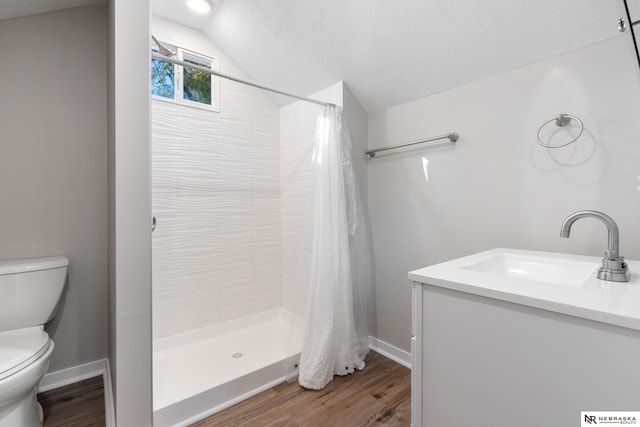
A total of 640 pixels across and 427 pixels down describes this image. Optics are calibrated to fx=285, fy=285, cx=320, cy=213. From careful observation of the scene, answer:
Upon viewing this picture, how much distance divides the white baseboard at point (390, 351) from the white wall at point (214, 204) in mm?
976

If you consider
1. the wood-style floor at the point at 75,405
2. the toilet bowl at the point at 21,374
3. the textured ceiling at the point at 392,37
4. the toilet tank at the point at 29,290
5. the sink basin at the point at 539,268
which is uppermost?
the textured ceiling at the point at 392,37

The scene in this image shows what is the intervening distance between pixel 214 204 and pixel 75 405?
145 cm

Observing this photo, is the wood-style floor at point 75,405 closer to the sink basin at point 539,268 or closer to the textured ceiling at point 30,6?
the sink basin at point 539,268

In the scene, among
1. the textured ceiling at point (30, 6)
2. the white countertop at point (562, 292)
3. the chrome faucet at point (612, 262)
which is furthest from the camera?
the textured ceiling at point (30, 6)

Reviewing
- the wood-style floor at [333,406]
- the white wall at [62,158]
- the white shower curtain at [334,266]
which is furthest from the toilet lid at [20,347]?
the white shower curtain at [334,266]

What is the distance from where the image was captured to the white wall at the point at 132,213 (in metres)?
1.15

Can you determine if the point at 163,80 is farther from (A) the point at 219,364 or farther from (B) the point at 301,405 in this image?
(B) the point at 301,405

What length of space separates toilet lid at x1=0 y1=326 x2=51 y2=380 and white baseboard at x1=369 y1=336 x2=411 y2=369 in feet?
6.34

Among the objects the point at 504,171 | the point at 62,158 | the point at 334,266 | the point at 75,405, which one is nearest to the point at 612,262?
the point at 504,171

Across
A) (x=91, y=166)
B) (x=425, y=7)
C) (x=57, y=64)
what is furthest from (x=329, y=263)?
(x=57, y=64)

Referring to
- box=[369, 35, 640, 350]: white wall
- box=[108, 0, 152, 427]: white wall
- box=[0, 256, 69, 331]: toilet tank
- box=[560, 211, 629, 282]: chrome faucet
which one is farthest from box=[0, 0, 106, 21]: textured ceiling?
box=[560, 211, 629, 282]: chrome faucet

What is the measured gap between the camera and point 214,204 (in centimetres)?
230

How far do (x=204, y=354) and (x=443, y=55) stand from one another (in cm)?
248

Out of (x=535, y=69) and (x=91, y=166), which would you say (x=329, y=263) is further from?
(x=91, y=166)
